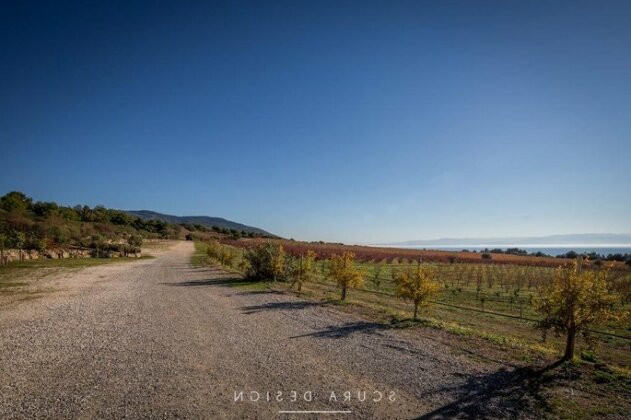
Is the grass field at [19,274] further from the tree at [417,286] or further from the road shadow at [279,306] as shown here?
the tree at [417,286]

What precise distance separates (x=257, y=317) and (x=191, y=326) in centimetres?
268

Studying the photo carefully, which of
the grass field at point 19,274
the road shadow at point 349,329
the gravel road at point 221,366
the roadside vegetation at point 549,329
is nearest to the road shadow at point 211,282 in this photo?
the roadside vegetation at point 549,329

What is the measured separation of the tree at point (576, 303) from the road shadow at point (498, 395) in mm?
1562

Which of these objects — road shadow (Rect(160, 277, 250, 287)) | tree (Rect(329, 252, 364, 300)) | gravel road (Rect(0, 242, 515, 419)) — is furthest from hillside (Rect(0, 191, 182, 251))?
tree (Rect(329, 252, 364, 300))

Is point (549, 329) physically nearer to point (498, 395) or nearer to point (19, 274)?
point (498, 395)

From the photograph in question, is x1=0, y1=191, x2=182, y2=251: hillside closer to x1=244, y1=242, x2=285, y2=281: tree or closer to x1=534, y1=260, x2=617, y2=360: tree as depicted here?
x1=244, y1=242, x2=285, y2=281: tree

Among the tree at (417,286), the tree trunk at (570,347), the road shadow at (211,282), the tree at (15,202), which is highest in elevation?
the tree at (15,202)

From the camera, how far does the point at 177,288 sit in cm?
2203

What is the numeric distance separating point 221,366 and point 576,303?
9879mm

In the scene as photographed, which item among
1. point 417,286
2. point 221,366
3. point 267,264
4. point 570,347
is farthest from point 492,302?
point 221,366

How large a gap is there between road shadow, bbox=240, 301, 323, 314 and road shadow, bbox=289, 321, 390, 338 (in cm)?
369

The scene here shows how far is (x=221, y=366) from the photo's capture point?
29.1 ft

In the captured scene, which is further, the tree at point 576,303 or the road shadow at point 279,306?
the road shadow at point 279,306

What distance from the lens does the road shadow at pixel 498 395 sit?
6.67 metres
